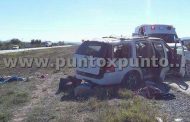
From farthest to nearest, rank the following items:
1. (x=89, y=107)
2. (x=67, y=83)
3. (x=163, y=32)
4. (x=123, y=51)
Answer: (x=163, y=32) < (x=67, y=83) < (x=123, y=51) < (x=89, y=107)

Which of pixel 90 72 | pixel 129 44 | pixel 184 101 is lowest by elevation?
pixel 184 101

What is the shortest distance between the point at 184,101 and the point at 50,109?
389 centimetres

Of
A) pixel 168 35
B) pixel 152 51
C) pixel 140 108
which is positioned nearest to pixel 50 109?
pixel 140 108

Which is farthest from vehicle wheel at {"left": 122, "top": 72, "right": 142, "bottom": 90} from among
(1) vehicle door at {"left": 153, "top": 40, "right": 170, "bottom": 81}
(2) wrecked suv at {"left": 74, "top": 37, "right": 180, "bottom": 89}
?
(1) vehicle door at {"left": 153, "top": 40, "right": 170, "bottom": 81}

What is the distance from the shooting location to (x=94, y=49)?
11.5 m

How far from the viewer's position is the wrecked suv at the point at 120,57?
11.2m

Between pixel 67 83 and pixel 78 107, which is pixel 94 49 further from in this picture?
pixel 78 107

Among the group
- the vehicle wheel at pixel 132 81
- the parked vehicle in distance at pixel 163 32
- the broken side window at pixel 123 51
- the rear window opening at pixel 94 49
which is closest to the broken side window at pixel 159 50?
A: the vehicle wheel at pixel 132 81

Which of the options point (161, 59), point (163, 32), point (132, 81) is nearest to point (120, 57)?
point (132, 81)

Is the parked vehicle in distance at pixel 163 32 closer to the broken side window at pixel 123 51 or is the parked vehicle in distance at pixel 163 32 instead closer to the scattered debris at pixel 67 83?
the broken side window at pixel 123 51

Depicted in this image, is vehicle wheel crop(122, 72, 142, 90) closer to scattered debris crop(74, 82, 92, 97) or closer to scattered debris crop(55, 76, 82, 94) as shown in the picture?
scattered debris crop(74, 82, 92, 97)

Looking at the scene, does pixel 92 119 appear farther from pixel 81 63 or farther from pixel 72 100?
pixel 81 63

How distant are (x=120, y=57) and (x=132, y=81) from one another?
3.46 ft

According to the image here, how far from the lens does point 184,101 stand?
32.4 ft
